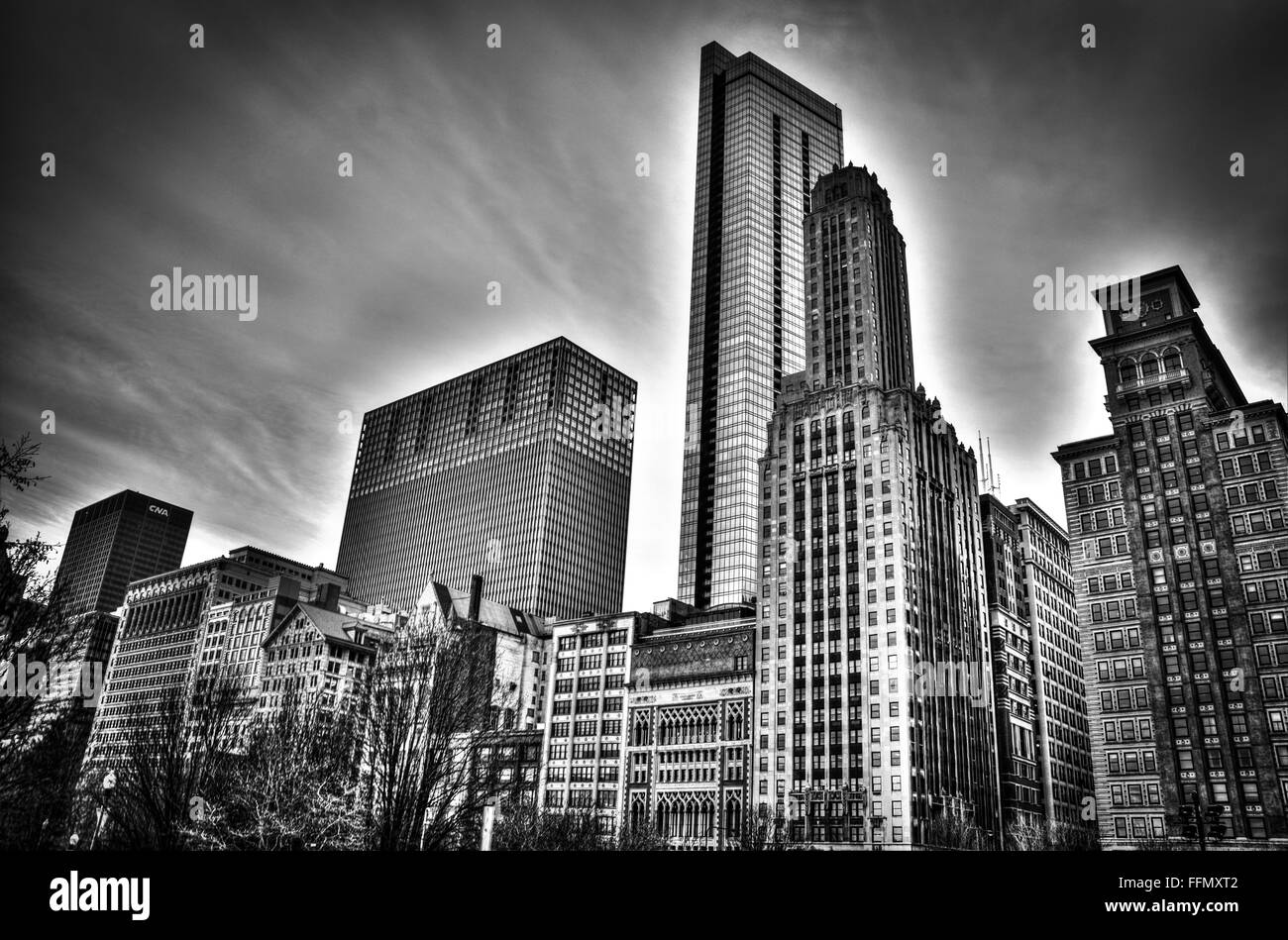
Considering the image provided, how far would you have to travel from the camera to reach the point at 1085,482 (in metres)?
95.6

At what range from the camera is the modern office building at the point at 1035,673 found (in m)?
134

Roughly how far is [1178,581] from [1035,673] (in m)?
66.7

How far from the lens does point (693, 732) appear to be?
430 feet

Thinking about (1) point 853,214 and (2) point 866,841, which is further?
(1) point 853,214

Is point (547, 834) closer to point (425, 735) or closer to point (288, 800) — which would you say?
point (288, 800)

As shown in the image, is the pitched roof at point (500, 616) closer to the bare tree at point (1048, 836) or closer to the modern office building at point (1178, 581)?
the bare tree at point (1048, 836)

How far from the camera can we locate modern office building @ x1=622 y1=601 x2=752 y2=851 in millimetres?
123312

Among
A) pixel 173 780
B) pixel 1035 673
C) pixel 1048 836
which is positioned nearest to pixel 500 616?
pixel 1035 673

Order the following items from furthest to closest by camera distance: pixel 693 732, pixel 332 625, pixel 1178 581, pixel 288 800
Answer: pixel 332 625 < pixel 693 732 < pixel 1178 581 < pixel 288 800

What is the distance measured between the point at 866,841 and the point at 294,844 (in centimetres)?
8778

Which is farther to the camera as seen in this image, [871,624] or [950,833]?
[871,624]

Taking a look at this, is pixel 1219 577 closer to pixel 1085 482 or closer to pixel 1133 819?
pixel 1085 482

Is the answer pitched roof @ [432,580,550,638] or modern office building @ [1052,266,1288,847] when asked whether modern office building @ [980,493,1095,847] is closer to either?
modern office building @ [1052,266,1288,847]
